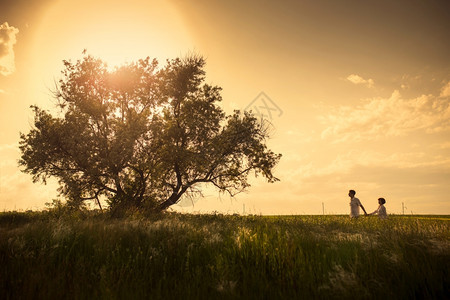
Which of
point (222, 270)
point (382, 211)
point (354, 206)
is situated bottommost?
point (222, 270)

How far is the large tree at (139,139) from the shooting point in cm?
1936

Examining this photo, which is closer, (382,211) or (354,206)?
(382,211)

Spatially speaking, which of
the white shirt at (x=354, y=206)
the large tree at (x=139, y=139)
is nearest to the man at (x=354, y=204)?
the white shirt at (x=354, y=206)

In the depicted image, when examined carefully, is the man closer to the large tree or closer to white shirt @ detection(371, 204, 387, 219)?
white shirt @ detection(371, 204, 387, 219)

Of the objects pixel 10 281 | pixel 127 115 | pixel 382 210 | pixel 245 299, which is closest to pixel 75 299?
pixel 10 281

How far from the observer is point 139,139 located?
789 inches

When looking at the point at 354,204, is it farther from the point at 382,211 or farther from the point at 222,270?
the point at 222,270

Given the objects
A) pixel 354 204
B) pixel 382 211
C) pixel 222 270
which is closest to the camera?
pixel 222 270

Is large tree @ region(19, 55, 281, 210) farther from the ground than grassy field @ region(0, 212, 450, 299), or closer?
farther from the ground

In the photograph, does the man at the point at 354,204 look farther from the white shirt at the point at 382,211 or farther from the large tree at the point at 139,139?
the large tree at the point at 139,139

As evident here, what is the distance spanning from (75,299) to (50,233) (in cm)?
458

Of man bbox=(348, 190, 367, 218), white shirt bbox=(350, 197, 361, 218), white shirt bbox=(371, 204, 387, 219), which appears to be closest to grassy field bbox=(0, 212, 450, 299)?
man bbox=(348, 190, 367, 218)

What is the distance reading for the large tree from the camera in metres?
19.4

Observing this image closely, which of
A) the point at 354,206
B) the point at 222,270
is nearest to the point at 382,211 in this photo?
the point at 354,206
